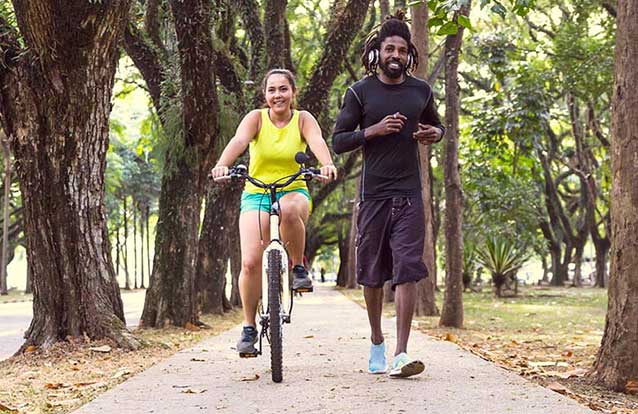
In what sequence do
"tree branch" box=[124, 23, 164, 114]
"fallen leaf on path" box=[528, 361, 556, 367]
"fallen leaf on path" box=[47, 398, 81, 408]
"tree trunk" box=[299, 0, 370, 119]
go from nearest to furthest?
"fallen leaf on path" box=[47, 398, 81, 408]
"fallen leaf on path" box=[528, 361, 556, 367]
"tree branch" box=[124, 23, 164, 114]
"tree trunk" box=[299, 0, 370, 119]

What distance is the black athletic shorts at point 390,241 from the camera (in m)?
6.46

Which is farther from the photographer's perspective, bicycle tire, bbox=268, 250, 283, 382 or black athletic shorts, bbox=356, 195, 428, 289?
black athletic shorts, bbox=356, 195, 428, 289

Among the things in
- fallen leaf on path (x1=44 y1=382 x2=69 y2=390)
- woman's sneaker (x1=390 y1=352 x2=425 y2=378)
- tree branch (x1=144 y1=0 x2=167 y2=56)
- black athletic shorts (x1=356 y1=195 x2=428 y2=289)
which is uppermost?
tree branch (x1=144 y1=0 x2=167 y2=56)

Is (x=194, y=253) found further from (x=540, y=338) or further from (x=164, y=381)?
(x=164, y=381)

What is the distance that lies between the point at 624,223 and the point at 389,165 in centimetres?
170

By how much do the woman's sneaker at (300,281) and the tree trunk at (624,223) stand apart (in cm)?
216

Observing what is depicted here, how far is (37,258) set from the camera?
30.4ft

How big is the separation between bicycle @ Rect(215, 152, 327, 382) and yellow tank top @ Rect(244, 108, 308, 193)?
135 millimetres

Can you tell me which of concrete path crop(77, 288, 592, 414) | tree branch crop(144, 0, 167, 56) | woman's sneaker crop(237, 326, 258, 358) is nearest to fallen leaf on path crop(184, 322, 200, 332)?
concrete path crop(77, 288, 592, 414)

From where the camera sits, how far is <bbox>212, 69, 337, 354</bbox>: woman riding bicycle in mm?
6871

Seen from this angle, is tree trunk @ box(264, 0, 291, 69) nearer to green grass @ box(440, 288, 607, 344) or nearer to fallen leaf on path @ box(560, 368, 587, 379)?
green grass @ box(440, 288, 607, 344)

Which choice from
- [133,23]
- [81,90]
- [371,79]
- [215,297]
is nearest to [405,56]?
[371,79]

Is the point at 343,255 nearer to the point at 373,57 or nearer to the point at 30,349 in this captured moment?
the point at 30,349

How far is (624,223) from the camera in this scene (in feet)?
22.1
